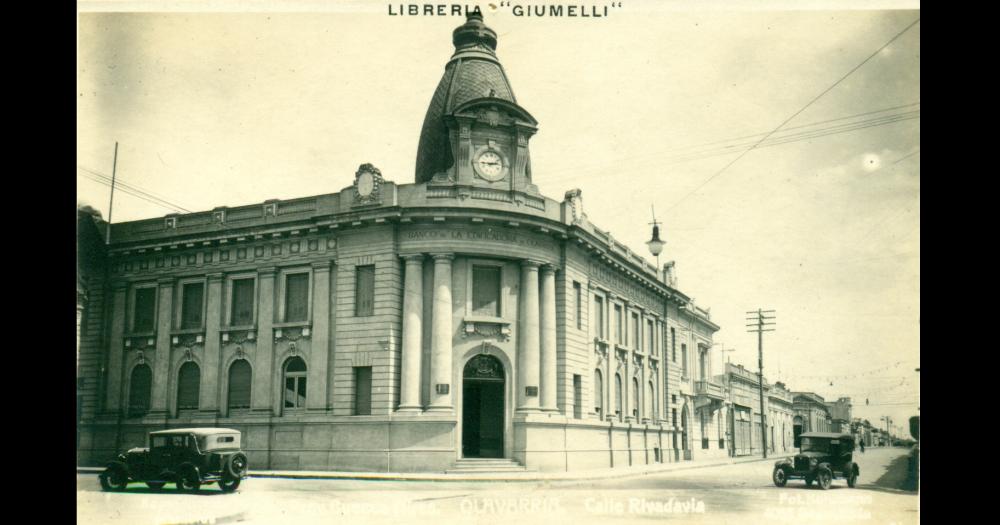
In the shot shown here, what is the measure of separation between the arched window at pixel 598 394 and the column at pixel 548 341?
3.48 metres

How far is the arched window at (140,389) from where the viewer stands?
26.0m

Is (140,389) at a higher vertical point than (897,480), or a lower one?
higher

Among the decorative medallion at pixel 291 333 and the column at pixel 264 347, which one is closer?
the column at pixel 264 347

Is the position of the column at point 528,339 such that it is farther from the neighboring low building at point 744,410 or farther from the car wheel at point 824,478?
the neighboring low building at point 744,410

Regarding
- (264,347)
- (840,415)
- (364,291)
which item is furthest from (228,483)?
(840,415)

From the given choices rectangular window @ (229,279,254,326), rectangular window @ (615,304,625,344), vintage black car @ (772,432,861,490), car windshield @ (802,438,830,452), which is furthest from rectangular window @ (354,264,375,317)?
car windshield @ (802,438,830,452)

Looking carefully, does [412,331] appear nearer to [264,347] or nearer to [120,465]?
[264,347]

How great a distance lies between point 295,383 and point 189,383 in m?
3.28

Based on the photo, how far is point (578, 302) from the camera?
3119 cm

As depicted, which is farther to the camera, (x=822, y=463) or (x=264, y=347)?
(x=264, y=347)

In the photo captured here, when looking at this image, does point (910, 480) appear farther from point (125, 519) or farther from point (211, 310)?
point (211, 310)

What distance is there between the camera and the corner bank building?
26422mm

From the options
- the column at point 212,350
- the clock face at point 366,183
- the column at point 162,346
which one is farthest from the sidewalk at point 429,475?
the clock face at point 366,183
